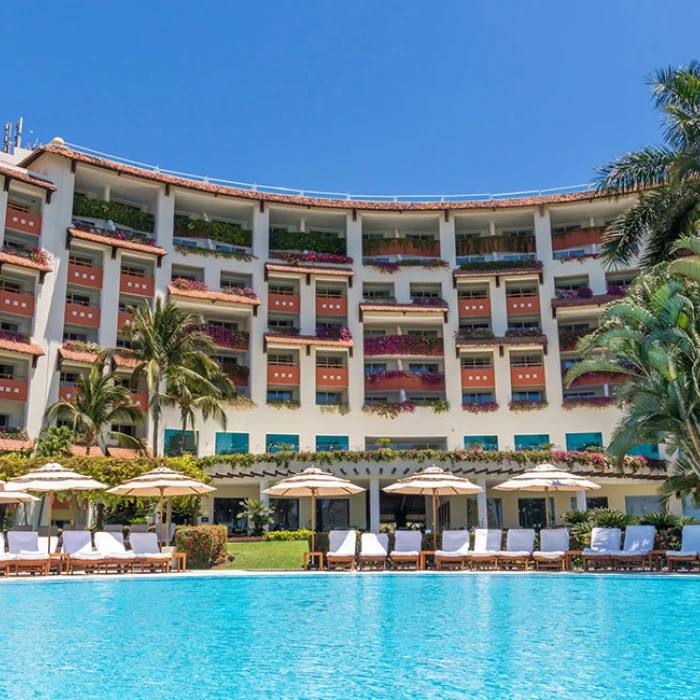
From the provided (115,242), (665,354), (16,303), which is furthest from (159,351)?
(665,354)

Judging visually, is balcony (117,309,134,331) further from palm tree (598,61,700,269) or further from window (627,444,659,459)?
window (627,444,659,459)

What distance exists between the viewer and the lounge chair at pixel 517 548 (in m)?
23.0

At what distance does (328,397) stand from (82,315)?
48.4 feet

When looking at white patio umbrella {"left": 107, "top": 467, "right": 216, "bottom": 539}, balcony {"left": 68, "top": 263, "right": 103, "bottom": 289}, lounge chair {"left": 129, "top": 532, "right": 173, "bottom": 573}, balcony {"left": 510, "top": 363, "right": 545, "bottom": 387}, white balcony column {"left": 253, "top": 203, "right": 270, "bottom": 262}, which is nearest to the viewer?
lounge chair {"left": 129, "top": 532, "right": 173, "bottom": 573}

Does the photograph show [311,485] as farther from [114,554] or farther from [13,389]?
[13,389]

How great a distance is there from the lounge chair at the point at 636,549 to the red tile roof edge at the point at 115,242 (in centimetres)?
3098

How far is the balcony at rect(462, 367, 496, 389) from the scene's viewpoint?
158ft

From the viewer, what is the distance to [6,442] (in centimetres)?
3750

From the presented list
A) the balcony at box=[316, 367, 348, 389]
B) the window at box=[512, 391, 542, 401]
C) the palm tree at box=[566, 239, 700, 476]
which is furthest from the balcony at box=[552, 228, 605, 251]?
the palm tree at box=[566, 239, 700, 476]

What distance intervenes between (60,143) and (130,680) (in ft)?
130

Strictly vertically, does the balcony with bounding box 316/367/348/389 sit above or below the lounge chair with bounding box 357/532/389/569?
above

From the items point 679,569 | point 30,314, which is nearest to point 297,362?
point 30,314

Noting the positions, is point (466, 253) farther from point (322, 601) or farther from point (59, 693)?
point (59, 693)

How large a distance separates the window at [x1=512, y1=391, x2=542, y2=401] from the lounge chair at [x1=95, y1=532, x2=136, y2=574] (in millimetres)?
29879
